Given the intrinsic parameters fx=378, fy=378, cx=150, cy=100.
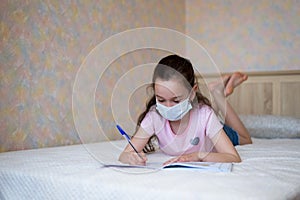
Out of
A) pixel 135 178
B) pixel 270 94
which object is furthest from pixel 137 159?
pixel 270 94

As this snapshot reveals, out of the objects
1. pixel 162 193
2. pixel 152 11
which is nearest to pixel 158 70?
pixel 162 193

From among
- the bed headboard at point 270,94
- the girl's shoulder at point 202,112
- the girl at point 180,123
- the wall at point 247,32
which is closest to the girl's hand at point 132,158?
the girl at point 180,123

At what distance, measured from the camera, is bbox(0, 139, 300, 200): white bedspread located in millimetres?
732

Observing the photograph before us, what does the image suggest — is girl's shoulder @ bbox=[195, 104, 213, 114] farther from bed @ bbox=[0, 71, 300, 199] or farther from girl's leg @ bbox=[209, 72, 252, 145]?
girl's leg @ bbox=[209, 72, 252, 145]

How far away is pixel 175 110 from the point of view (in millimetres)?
1195

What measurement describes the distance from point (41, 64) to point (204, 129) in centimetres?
77

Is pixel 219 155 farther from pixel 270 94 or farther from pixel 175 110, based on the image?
pixel 270 94

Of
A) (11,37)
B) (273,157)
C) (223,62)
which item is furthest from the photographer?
(223,62)

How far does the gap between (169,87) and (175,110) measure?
8cm

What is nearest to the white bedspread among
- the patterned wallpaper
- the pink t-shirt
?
the pink t-shirt

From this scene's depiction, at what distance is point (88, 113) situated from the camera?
184 centimetres

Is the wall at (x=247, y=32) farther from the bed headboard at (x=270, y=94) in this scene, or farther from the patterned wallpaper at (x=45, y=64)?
the patterned wallpaper at (x=45, y=64)

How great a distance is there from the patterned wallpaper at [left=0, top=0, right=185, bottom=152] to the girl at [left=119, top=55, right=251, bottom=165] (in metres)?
0.51

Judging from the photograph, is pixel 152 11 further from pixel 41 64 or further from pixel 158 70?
pixel 158 70
